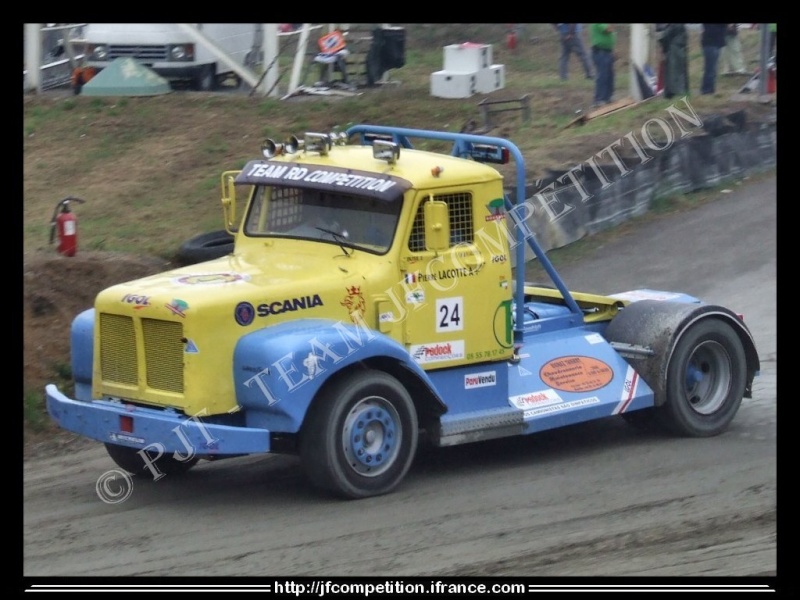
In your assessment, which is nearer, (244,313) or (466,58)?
(244,313)

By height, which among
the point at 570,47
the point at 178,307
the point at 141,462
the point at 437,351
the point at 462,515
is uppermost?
the point at 570,47

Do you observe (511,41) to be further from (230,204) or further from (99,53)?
(230,204)

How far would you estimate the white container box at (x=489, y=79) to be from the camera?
20.8 m

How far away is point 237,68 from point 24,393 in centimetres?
1120

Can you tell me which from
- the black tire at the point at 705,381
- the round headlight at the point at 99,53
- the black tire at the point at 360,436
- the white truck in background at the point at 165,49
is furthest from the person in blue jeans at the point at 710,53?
the black tire at the point at 360,436

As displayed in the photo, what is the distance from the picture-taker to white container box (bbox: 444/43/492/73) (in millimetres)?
20547

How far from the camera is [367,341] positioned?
828 centimetres

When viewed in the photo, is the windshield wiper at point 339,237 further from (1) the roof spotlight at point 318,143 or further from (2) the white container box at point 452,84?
(2) the white container box at point 452,84

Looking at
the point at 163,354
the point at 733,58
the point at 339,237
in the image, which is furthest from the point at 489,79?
the point at 163,354

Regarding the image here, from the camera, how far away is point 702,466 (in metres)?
9.38

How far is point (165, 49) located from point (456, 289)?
13.1 metres

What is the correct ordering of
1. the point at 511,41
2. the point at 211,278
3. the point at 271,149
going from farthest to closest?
1. the point at 511,41
2. the point at 271,149
3. the point at 211,278

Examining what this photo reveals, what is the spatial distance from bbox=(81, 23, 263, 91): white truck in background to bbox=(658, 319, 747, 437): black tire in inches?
486
